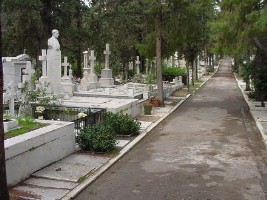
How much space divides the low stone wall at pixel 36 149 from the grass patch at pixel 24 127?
270 mm

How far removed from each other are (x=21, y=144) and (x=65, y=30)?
90.6 ft

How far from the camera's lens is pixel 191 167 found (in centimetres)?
1075

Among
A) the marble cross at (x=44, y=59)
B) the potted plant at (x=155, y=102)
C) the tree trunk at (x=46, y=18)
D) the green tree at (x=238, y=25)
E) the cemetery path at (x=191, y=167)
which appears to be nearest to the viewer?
the cemetery path at (x=191, y=167)

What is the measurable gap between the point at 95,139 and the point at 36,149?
2.56m

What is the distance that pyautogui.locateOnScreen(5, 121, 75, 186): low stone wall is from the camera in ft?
28.7

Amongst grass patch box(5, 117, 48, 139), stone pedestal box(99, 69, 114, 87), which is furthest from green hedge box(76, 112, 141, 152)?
stone pedestal box(99, 69, 114, 87)

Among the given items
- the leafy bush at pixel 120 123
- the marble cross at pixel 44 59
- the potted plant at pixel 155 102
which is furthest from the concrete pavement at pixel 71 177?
the potted plant at pixel 155 102

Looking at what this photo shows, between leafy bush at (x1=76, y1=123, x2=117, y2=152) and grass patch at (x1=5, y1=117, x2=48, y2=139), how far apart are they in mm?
1329

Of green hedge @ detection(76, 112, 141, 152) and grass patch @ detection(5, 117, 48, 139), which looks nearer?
grass patch @ detection(5, 117, 48, 139)

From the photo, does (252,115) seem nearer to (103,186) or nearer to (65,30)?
(103,186)

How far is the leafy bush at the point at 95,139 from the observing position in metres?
12.0

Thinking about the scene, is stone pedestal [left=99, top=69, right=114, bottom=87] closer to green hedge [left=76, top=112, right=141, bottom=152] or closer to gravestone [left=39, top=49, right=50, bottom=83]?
gravestone [left=39, top=49, right=50, bottom=83]

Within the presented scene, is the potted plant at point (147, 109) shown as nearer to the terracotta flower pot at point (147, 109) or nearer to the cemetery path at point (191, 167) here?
the terracotta flower pot at point (147, 109)

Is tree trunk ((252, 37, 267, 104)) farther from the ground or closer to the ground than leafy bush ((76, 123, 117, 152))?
farther from the ground
